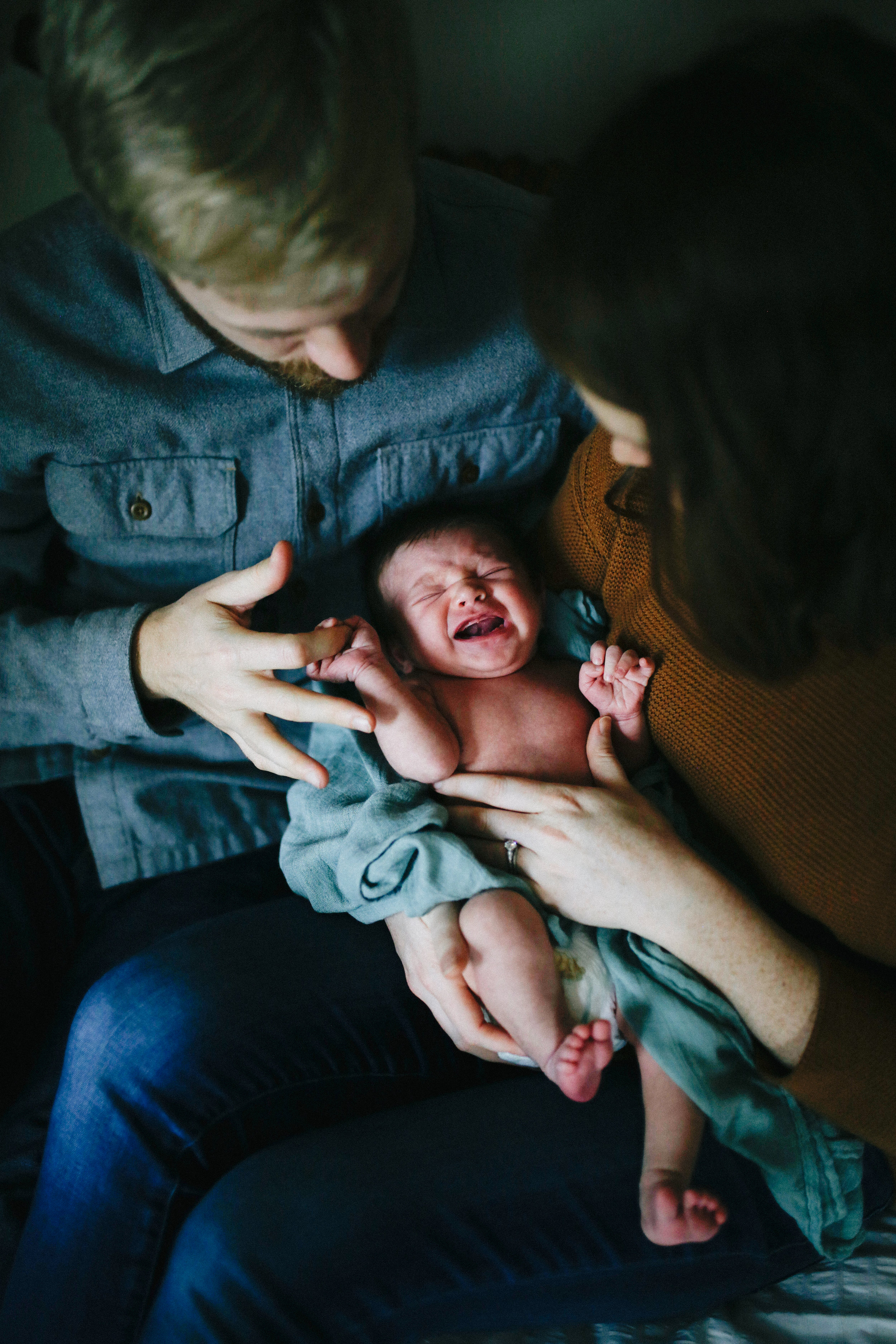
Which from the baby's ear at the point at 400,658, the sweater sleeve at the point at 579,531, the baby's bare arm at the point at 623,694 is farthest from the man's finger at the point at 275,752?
the sweater sleeve at the point at 579,531

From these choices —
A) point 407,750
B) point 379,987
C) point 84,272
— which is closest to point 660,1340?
point 379,987

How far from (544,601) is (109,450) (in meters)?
0.58

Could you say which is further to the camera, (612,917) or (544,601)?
(544,601)

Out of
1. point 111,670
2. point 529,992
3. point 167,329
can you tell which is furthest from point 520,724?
point 167,329

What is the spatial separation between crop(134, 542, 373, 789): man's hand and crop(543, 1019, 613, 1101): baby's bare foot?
0.36 metres

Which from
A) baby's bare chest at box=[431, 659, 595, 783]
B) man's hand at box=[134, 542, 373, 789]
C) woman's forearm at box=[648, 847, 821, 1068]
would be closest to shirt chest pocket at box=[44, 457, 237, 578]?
man's hand at box=[134, 542, 373, 789]

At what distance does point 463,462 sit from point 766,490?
63cm

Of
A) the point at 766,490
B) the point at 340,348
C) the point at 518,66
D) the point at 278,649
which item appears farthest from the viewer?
the point at 518,66

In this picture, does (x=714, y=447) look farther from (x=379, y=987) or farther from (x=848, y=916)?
(x=379, y=987)

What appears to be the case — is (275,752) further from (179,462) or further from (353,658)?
(179,462)

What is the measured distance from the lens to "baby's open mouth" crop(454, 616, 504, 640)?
114 centimetres

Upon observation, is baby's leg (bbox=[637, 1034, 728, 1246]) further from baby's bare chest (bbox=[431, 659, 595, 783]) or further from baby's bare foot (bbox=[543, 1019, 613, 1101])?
baby's bare chest (bbox=[431, 659, 595, 783])

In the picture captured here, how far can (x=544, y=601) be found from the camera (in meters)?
1.22

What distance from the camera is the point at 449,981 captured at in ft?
3.13
